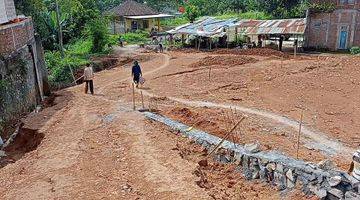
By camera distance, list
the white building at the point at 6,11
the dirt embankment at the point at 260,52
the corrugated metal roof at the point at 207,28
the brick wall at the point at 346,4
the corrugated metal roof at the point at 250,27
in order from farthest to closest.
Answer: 1. the corrugated metal roof at the point at 207,28
2. the corrugated metal roof at the point at 250,27
3. the brick wall at the point at 346,4
4. the dirt embankment at the point at 260,52
5. the white building at the point at 6,11

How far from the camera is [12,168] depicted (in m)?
11.1

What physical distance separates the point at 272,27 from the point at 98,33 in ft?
48.4

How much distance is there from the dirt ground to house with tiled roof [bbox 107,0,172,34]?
25.1m

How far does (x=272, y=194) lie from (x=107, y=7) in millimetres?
57597

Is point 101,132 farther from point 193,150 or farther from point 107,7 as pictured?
point 107,7

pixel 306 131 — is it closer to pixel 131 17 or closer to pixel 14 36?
pixel 14 36

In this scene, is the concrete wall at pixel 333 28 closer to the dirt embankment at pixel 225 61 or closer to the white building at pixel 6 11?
the dirt embankment at pixel 225 61

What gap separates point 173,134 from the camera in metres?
12.9

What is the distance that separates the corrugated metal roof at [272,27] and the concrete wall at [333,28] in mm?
1207

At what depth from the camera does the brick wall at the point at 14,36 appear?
1661 cm

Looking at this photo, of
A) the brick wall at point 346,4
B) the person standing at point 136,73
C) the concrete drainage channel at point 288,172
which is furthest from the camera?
the brick wall at point 346,4

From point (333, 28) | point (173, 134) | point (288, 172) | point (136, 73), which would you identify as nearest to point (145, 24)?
point (333, 28)

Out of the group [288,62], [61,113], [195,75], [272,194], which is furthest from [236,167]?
[288,62]

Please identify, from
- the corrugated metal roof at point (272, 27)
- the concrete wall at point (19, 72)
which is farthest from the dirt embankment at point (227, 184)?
the corrugated metal roof at point (272, 27)
